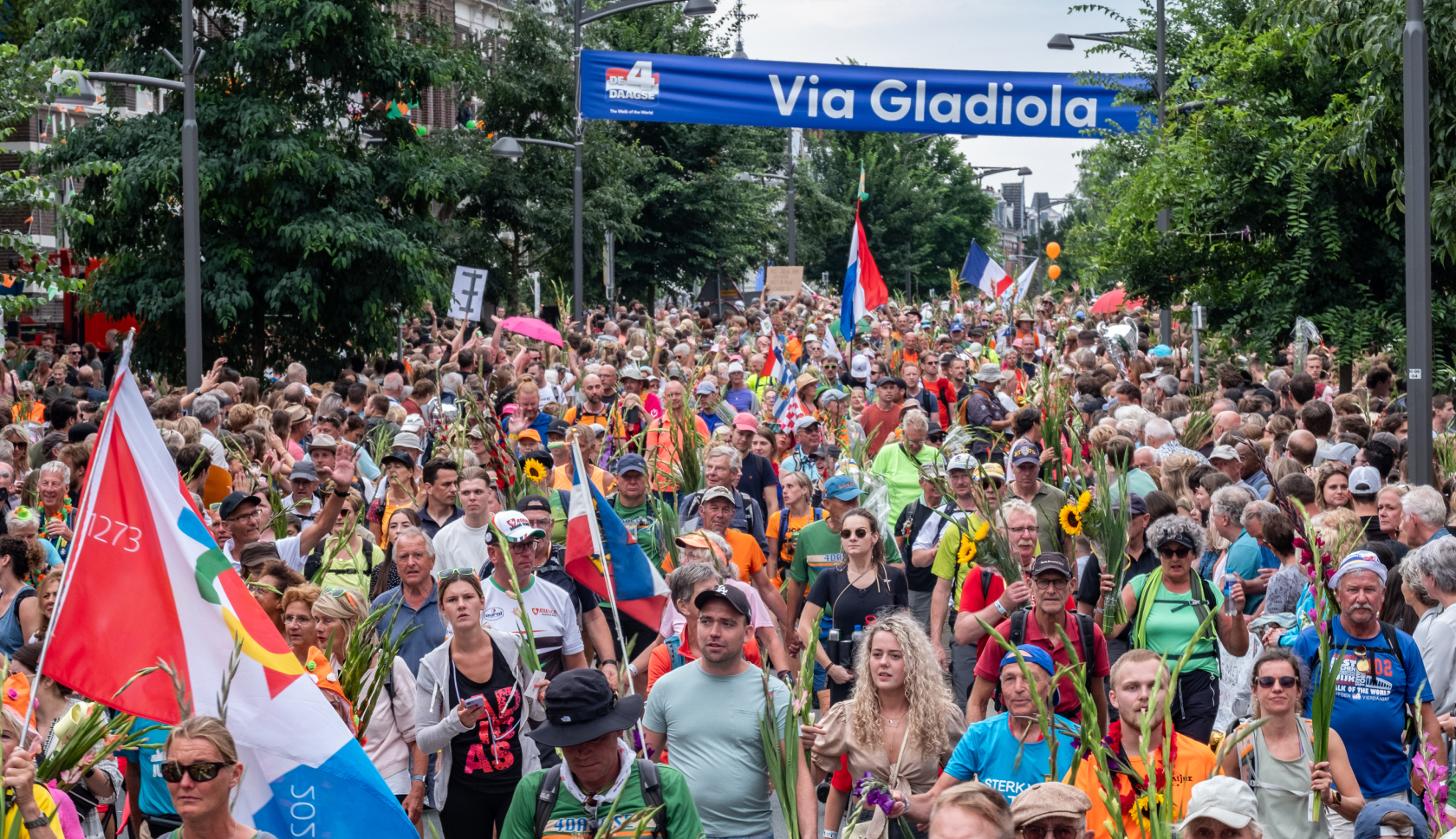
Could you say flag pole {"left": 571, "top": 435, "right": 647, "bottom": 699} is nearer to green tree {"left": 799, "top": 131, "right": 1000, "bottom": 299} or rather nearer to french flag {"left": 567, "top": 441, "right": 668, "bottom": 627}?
french flag {"left": 567, "top": 441, "right": 668, "bottom": 627}

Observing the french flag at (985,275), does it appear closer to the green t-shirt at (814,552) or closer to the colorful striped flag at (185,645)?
the green t-shirt at (814,552)

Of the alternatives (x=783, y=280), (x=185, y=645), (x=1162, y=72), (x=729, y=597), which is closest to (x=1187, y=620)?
(x=729, y=597)

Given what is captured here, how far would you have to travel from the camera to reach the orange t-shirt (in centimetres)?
878

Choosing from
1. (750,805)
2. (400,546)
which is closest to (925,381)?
(400,546)

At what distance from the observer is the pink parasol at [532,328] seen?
17.7 meters

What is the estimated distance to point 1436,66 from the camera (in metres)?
11.1

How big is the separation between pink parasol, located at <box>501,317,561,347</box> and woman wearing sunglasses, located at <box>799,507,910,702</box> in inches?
392

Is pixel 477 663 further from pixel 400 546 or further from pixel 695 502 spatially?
pixel 695 502

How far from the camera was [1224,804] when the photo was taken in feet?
14.5

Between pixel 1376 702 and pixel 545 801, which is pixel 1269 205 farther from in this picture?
pixel 545 801

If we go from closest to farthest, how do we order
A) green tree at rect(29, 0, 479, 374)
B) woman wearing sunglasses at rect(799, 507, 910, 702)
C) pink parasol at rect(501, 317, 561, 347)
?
woman wearing sunglasses at rect(799, 507, 910, 702) → pink parasol at rect(501, 317, 561, 347) → green tree at rect(29, 0, 479, 374)

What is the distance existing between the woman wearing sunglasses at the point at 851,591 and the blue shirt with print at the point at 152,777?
9.65ft

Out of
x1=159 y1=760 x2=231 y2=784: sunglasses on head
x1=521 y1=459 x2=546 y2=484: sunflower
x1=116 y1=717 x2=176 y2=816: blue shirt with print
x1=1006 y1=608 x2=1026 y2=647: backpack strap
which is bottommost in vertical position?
x1=116 y1=717 x2=176 y2=816: blue shirt with print

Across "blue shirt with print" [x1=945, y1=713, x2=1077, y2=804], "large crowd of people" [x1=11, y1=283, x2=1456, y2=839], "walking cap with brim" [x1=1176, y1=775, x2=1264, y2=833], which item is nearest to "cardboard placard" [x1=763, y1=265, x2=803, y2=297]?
"large crowd of people" [x1=11, y1=283, x2=1456, y2=839]
